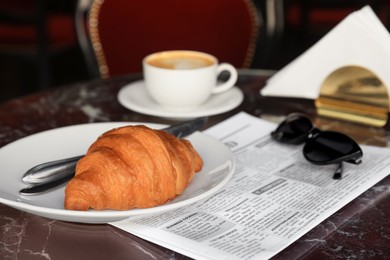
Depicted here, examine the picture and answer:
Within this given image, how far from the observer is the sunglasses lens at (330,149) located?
748 millimetres

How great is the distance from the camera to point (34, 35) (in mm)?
2061

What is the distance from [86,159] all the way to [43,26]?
4.93 feet

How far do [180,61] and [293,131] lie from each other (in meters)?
0.27

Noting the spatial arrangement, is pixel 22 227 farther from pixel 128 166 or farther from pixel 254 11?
pixel 254 11

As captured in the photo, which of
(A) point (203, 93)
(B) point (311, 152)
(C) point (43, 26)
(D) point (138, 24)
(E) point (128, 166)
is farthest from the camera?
(C) point (43, 26)

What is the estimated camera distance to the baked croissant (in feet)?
1.91

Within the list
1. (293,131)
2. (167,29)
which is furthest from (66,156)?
(167,29)

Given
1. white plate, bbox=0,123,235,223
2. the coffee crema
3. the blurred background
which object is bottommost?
the blurred background

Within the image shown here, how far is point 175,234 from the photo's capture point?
0.60m

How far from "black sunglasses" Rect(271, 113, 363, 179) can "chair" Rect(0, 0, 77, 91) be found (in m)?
1.31

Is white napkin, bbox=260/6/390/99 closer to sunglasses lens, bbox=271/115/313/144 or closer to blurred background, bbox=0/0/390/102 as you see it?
sunglasses lens, bbox=271/115/313/144

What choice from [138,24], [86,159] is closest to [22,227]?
[86,159]

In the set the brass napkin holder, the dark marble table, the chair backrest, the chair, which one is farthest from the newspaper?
the chair

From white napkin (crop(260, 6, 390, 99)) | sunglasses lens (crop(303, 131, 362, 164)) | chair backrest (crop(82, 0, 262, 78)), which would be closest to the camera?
sunglasses lens (crop(303, 131, 362, 164))
